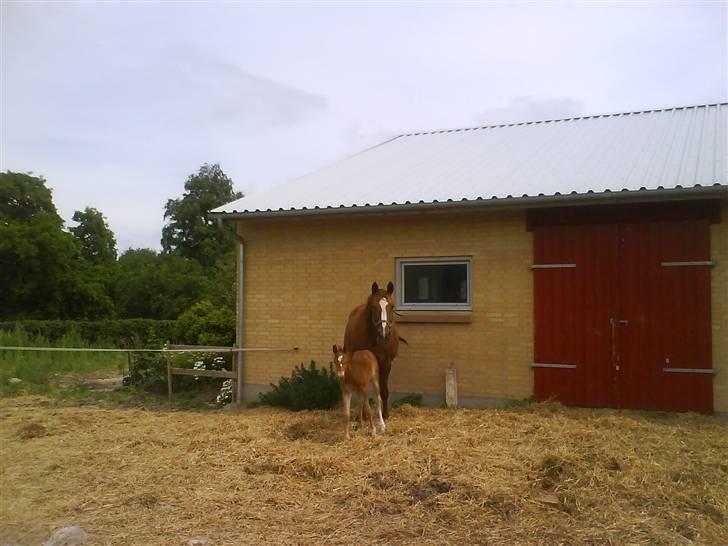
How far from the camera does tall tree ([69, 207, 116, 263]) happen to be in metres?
47.6

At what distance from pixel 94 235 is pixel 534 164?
4377cm

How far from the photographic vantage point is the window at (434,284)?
10.3m

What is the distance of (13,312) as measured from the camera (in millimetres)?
33406

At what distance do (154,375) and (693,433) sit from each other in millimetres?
9641

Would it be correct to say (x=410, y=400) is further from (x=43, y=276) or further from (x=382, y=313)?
(x=43, y=276)

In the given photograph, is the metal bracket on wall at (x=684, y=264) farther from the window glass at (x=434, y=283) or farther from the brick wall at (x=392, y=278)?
the window glass at (x=434, y=283)

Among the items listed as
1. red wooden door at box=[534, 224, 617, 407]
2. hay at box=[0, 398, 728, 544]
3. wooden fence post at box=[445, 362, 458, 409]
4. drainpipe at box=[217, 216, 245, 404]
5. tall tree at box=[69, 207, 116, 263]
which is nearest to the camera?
hay at box=[0, 398, 728, 544]

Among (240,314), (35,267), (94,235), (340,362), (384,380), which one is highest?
(94,235)

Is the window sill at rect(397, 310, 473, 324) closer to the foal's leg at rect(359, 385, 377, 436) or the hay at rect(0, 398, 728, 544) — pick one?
the hay at rect(0, 398, 728, 544)

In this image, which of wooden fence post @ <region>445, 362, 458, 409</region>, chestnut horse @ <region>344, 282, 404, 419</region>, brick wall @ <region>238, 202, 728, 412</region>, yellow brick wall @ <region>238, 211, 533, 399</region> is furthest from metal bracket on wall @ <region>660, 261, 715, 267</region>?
chestnut horse @ <region>344, 282, 404, 419</region>

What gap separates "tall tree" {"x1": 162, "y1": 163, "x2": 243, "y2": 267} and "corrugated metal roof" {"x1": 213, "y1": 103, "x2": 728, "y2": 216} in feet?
116

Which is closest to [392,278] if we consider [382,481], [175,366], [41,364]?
[382,481]

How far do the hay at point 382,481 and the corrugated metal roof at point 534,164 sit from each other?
322 centimetres

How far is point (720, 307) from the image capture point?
28.8ft
